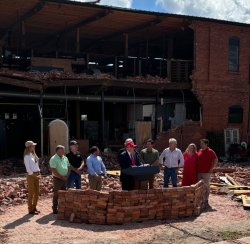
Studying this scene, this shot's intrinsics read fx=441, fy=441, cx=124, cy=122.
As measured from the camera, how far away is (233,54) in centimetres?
2350

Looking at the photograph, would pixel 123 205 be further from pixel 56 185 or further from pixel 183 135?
pixel 183 135

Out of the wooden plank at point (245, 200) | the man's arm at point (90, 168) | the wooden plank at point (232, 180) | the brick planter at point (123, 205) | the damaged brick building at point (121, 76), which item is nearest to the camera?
the brick planter at point (123, 205)

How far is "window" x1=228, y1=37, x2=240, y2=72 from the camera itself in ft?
76.7

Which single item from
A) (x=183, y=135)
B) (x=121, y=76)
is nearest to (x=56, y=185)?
(x=121, y=76)

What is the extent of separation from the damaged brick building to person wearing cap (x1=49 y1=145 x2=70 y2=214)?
8.25 m

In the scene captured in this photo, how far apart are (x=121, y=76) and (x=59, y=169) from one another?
487 inches

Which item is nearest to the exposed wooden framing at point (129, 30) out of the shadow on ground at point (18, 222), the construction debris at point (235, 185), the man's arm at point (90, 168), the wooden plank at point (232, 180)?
the construction debris at point (235, 185)

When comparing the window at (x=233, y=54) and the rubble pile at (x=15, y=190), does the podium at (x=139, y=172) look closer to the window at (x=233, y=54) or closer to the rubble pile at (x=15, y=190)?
the rubble pile at (x=15, y=190)

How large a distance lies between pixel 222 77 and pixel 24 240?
684 inches

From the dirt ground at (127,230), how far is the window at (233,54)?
14.6 metres

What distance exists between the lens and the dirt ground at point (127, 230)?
26.2ft

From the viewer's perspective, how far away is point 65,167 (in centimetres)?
987

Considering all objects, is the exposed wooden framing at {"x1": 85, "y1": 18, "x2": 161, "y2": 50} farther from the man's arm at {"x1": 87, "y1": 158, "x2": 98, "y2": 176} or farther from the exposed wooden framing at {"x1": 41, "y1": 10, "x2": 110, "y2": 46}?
the man's arm at {"x1": 87, "y1": 158, "x2": 98, "y2": 176}

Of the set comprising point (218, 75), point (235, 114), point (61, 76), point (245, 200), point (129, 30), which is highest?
point (129, 30)
